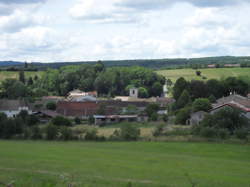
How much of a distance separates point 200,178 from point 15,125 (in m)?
30.3

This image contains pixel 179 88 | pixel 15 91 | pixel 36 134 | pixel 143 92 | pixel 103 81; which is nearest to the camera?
pixel 36 134

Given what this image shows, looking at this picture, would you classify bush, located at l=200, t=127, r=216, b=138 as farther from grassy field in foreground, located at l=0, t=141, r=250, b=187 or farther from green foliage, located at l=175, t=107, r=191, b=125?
green foliage, located at l=175, t=107, r=191, b=125

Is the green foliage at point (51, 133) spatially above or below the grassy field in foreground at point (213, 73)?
below

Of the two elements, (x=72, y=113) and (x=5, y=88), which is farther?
(x=5, y=88)

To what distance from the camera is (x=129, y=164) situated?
94.3 ft

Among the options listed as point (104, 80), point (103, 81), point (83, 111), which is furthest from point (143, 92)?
point (83, 111)

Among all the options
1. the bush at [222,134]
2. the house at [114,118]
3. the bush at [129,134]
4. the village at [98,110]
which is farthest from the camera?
the house at [114,118]

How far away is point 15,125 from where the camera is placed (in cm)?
4928

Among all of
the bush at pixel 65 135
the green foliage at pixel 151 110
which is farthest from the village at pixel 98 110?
the bush at pixel 65 135

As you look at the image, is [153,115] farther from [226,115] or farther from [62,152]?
[62,152]

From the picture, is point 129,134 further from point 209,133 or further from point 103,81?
point 103,81

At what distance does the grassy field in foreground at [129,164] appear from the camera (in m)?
20.9

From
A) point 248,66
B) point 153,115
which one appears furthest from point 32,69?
point 153,115

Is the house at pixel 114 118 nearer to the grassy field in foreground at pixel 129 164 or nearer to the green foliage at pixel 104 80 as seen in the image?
the grassy field in foreground at pixel 129 164
